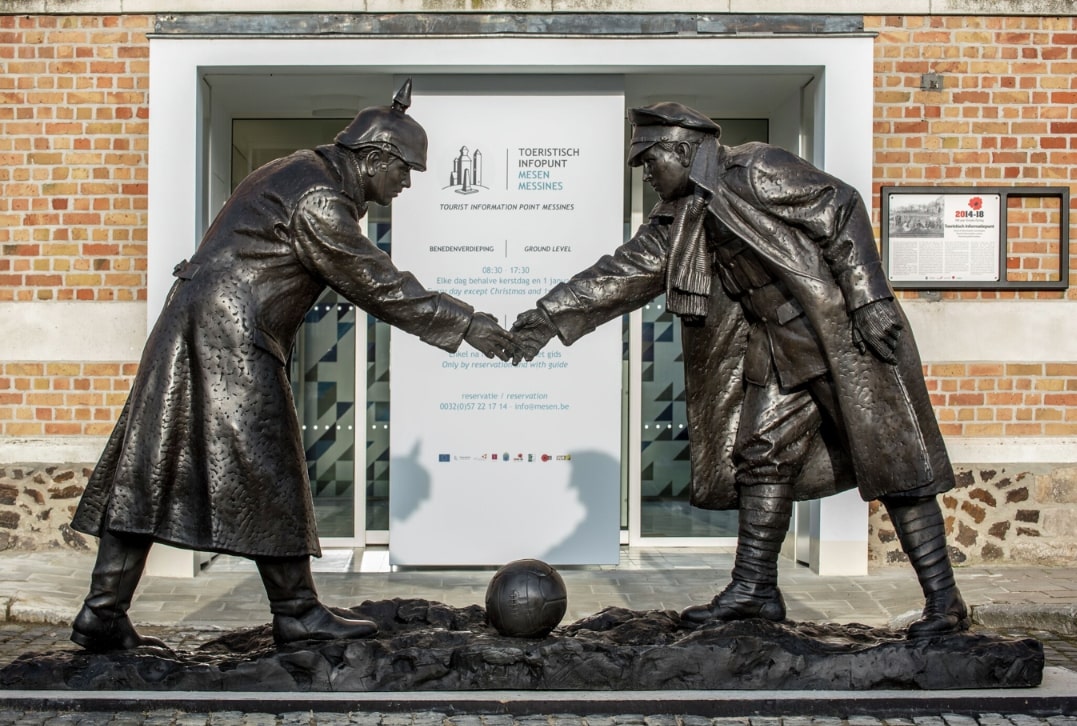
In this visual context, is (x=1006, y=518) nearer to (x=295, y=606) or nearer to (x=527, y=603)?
(x=527, y=603)

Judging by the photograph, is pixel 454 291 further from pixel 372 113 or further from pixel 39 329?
pixel 372 113

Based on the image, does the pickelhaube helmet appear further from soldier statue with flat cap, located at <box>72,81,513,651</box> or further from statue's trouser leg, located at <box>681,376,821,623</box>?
statue's trouser leg, located at <box>681,376,821,623</box>

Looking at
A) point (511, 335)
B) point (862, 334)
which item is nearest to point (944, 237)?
point (862, 334)

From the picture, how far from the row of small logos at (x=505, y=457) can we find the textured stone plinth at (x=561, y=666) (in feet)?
12.1

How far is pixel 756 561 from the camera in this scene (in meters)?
5.16

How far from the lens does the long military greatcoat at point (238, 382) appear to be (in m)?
4.52

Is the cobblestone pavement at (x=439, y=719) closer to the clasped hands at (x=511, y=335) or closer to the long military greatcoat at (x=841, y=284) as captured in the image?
the long military greatcoat at (x=841, y=284)

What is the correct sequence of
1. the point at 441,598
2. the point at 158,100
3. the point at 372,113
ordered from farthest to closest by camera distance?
1. the point at 158,100
2. the point at 441,598
3. the point at 372,113

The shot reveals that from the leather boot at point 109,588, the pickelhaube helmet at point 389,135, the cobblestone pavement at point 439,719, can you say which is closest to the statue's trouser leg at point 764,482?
the cobblestone pavement at point 439,719

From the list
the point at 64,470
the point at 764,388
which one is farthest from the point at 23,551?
the point at 764,388

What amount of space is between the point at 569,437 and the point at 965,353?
2.57 meters

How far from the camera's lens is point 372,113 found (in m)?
4.86

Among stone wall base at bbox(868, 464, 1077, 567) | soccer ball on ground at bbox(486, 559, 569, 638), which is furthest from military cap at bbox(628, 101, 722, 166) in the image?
stone wall base at bbox(868, 464, 1077, 567)

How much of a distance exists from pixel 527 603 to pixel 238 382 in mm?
1298
